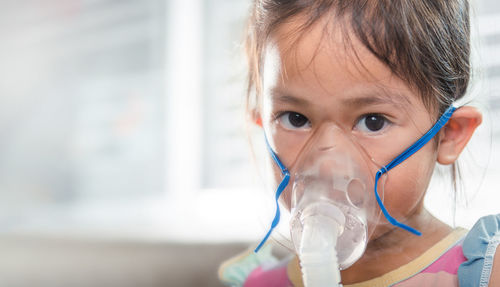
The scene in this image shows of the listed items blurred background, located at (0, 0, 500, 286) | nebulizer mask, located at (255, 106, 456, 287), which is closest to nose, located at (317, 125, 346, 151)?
nebulizer mask, located at (255, 106, 456, 287)

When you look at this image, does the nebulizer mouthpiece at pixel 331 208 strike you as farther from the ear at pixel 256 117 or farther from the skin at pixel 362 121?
the ear at pixel 256 117

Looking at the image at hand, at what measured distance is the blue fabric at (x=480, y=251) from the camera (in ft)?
2.63

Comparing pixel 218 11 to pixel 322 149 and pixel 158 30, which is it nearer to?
pixel 158 30

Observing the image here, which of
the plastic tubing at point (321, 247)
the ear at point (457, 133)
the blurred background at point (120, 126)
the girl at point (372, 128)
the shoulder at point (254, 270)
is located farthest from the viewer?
the blurred background at point (120, 126)

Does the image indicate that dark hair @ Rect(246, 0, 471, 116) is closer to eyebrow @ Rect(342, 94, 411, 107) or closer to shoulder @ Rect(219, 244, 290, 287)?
eyebrow @ Rect(342, 94, 411, 107)

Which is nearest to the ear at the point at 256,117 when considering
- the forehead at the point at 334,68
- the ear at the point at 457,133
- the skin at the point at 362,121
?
the skin at the point at 362,121

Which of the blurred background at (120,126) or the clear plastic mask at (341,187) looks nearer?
the clear plastic mask at (341,187)

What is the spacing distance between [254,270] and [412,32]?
0.57 metres

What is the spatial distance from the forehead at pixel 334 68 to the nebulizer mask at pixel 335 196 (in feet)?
0.21

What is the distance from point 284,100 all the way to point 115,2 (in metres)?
2.26

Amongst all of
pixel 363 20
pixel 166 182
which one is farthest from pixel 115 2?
pixel 363 20

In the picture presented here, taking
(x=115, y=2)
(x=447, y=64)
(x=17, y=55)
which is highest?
(x=115, y=2)

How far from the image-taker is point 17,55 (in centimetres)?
226

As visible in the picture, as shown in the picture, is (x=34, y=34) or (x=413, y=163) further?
(x=34, y=34)
